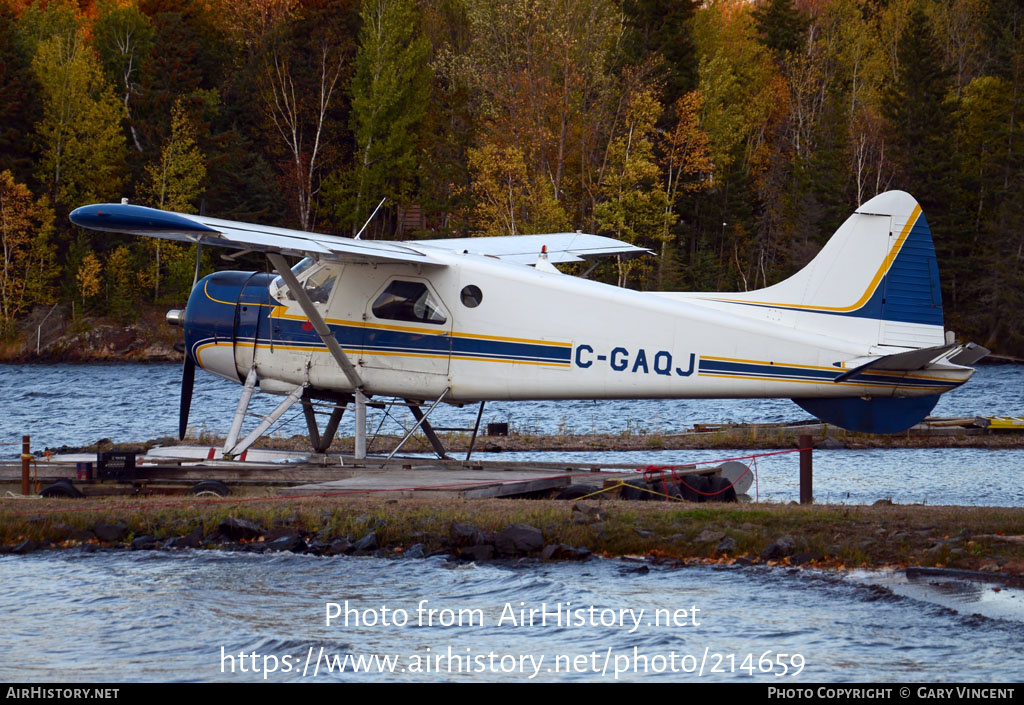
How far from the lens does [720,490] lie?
1503cm

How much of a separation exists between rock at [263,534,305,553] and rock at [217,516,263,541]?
203 millimetres

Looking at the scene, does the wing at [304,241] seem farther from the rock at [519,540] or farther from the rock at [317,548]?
the rock at [519,540]

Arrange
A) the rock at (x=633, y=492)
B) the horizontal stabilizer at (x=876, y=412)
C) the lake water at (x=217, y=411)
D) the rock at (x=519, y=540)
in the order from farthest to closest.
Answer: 1. the lake water at (x=217, y=411)
2. the rock at (x=633, y=492)
3. the horizontal stabilizer at (x=876, y=412)
4. the rock at (x=519, y=540)

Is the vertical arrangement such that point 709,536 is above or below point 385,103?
below

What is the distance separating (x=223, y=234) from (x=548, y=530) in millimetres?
4724

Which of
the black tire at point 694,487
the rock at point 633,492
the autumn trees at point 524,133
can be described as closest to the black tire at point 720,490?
the black tire at point 694,487

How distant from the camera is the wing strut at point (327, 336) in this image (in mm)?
14291

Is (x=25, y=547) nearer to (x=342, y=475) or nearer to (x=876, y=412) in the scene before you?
(x=342, y=475)

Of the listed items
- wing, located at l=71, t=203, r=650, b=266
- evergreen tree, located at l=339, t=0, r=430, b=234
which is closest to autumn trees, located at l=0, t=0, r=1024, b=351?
evergreen tree, located at l=339, t=0, r=430, b=234

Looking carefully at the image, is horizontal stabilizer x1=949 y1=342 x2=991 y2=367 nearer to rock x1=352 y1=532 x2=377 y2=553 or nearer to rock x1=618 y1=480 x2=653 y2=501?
rock x1=618 y1=480 x2=653 y2=501

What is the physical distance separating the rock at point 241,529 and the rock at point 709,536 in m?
4.47

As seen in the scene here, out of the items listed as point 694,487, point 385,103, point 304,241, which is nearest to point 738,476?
point 694,487

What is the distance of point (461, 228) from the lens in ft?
188

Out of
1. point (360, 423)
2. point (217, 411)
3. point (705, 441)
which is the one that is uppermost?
point (360, 423)
